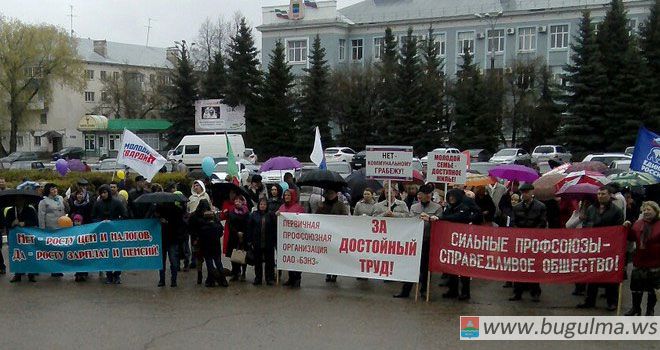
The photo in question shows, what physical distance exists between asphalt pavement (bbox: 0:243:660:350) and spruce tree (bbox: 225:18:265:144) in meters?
50.0

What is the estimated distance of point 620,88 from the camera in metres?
49.9

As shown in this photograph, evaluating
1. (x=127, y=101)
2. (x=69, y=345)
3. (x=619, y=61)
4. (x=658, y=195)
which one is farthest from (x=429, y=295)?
(x=127, y=101)

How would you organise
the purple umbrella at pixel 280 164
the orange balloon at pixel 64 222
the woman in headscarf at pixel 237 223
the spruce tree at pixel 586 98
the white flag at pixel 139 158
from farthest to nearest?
the spruce tree at pixel 586 98 < the purple umbrella at pixel 280 164 < the white flag at pixel 139 158 < the orange balloon at pixel 64 222 < the woman in headscarf at pixel 237 223

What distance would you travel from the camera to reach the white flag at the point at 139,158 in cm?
1697

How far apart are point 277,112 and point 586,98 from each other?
2278 centimetres

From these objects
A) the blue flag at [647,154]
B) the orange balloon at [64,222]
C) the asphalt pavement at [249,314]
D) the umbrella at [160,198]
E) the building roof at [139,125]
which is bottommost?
the asphalt pavement at [249,314]

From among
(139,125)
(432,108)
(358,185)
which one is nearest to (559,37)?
(432,108)

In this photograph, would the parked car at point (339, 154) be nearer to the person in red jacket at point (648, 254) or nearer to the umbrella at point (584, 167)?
the umbrella at point (584, 167)

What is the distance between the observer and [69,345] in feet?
31.7

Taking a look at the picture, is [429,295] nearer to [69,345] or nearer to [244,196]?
[244,196]

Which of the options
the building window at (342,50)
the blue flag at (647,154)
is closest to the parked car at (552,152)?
the building window at (342,50)

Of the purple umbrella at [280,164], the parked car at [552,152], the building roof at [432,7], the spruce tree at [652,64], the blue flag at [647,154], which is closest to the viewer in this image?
the blue flag at [647,154]

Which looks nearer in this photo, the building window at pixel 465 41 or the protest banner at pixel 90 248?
the protest banner at pixel 90 248

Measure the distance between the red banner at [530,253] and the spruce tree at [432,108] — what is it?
4385 cm
